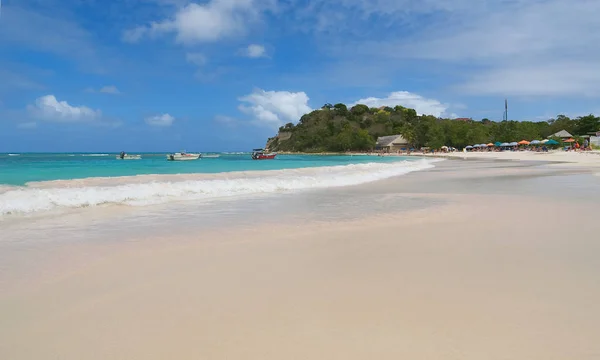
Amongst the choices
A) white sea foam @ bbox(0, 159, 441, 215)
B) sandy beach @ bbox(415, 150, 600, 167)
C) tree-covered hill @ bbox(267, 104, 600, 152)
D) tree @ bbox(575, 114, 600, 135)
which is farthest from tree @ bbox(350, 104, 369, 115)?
white sea foam @ bbox(0, 159, 441, 215)

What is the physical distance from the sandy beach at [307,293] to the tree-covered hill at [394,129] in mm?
93189

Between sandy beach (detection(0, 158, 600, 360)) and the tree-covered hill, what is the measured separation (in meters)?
93.2

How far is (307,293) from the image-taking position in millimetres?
3918

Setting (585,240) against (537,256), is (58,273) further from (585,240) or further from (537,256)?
(585,240)

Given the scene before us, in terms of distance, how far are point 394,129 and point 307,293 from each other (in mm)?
142827

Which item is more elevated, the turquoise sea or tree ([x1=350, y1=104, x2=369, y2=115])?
tree ([x1=350, y1=104, x2=369, y2=115])

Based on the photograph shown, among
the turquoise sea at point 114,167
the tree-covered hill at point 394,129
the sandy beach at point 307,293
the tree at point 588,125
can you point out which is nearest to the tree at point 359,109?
the tree-covered hill at point 394,129

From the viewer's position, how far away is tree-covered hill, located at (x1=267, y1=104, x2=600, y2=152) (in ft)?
318

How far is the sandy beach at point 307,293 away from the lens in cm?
288

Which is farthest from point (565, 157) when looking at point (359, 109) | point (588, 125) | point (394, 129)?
point (359, 109)

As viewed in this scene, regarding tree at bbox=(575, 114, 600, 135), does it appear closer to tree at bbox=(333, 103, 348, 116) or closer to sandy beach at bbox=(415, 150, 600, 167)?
sandy beach at bbox=(415, 150, 600, 167)

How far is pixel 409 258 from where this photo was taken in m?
5.16

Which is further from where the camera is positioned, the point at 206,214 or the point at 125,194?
the point at 125,194

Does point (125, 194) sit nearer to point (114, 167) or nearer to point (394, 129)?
point (114, 167)
